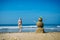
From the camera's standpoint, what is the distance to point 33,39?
7.77 m

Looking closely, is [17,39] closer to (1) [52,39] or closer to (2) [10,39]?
(2) [10,39]

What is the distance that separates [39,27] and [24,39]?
8.81ft

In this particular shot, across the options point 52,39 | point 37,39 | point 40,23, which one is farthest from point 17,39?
point 40,23

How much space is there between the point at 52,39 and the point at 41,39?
0.43 m

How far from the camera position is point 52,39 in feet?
25.5

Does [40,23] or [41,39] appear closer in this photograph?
[41,39]

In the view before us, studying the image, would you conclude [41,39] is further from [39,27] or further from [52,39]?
[39,27]

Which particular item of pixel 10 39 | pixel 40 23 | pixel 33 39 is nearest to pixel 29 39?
pixel 33 39

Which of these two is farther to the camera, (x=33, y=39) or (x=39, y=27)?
(x=39, y=27)

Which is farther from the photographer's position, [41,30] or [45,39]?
[41,30]

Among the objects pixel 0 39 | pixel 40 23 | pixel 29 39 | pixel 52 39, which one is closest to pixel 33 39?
pixel 29 39

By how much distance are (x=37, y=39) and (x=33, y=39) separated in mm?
153

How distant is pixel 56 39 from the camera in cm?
786

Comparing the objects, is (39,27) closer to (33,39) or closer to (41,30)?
(41,30)
